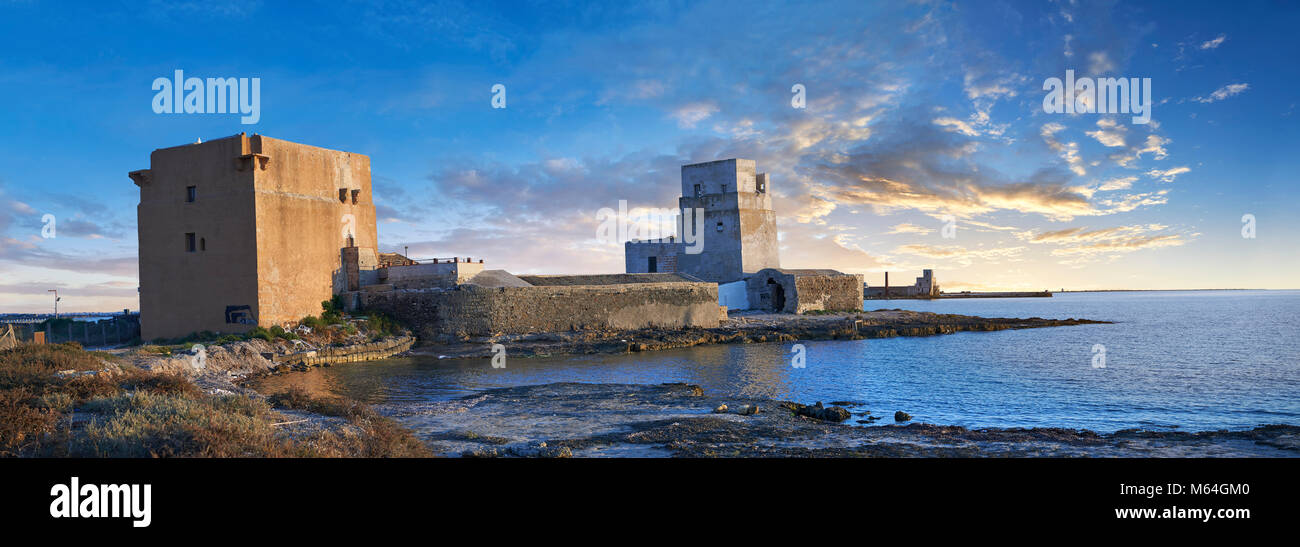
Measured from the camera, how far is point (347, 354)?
2573 cm

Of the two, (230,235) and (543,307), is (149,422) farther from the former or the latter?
(543,307)

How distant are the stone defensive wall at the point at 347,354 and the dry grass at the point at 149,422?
36.0 feet

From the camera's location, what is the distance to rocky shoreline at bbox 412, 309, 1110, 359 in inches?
1147

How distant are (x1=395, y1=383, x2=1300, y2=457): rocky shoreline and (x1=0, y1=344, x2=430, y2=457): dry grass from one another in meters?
1.24

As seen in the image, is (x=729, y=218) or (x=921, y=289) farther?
(x=921, y=289)

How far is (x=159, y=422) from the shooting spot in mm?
7449

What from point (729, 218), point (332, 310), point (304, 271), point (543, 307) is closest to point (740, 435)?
point (543, 307)

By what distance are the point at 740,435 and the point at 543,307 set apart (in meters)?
23.4

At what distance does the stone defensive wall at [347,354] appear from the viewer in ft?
77.5

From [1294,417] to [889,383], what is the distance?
8577 millimetres

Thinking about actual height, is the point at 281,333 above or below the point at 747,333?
above

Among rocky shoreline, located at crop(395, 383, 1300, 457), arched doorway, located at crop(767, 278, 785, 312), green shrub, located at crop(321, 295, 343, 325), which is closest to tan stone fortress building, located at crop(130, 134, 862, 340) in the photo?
green shrub, located at crop(321, 295, 343, 325)
